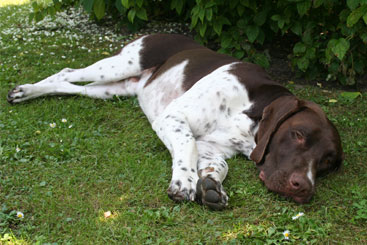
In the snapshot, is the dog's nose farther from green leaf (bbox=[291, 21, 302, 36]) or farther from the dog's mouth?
green leaf (bbox=[291, 21, 302, 36])

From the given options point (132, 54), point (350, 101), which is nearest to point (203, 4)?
point (132, 54)

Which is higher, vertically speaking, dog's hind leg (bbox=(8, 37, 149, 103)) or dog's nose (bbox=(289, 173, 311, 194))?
dog's nose (bbox=(289, 173, 311, 194))

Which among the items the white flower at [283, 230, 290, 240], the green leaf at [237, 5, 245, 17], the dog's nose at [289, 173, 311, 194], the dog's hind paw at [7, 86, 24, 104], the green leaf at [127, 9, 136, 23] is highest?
the green leaf at [237, 5, 245, 17]

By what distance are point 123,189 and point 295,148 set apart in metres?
1.24

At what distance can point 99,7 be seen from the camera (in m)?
5.84

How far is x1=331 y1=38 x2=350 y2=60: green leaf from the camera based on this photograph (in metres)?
4.80

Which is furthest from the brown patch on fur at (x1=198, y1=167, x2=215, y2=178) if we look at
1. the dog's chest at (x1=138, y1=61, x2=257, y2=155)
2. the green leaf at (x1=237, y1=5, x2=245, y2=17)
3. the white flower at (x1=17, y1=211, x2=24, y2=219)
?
the green leaf at (x1=237, y1=5, x2=245, y2=17)

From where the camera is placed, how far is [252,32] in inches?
220

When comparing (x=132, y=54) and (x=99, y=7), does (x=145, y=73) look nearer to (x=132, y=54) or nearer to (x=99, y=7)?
(x=132, y=54)

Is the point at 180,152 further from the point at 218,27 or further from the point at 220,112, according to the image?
the point at 218,27

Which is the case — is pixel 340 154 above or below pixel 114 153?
above

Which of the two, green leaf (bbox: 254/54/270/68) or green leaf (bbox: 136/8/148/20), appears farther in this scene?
green leaf (bbox: 136/8/148/20)

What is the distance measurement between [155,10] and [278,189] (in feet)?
16.9

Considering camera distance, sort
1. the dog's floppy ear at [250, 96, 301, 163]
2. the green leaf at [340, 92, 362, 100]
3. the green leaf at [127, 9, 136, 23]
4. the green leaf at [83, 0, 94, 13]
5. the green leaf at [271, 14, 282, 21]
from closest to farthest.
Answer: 1. the dog's floppy ear at [250, 96, 301, 163]
2. the green leaf at [340, 92, 362, 100]
3. the green leaf at [271, 14, 282, 21]
4. the green leaf at [83, 0, 94, 13]
5. the green leaf at [127, 9, 136, 23]
